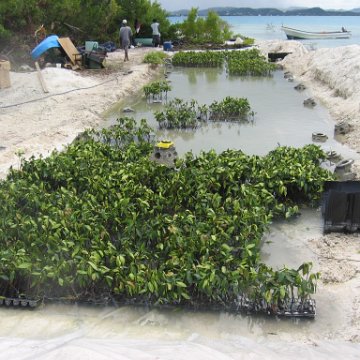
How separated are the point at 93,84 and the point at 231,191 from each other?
9.88 metres

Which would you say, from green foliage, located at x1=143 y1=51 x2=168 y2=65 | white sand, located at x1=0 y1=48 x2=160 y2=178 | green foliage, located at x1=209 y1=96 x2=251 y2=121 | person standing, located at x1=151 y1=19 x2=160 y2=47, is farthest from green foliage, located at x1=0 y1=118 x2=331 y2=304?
person standing, located at x1=151 y1=19 x2=160 y2=47

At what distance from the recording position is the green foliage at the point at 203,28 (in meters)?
29.9

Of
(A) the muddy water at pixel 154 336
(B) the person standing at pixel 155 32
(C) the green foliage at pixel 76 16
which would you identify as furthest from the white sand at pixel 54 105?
(B) the person standing at pixel 155 32

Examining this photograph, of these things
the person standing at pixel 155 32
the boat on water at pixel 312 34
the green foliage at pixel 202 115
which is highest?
the boat on water at pixel 312 34

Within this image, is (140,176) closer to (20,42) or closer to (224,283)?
(224,283)

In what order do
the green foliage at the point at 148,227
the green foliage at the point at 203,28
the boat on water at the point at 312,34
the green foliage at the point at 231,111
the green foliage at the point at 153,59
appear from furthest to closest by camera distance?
the boat on water at the point at 312,34, the green foliage at the point at 203,28, the green foliage at the point at 153,59, the green foliage at the point at 231,111, the green foliage at the point at 148,227

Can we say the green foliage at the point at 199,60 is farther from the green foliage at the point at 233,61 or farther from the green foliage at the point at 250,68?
the green foliage at the point at 250,68

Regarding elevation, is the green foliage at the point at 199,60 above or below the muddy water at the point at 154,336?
above

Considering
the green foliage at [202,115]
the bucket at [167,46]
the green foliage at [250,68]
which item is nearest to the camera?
the green foliage at [202,115]

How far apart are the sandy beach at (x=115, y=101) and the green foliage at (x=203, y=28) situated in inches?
393

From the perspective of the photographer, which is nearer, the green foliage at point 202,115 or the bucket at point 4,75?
the green foliage at point 202,115

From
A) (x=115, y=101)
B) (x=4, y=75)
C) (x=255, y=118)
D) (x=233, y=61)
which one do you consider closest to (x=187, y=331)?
(x=255, y=118)

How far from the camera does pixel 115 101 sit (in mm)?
13898

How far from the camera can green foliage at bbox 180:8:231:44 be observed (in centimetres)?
2992
